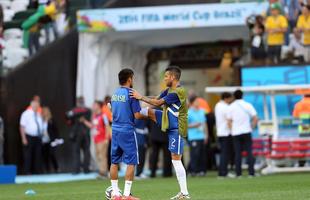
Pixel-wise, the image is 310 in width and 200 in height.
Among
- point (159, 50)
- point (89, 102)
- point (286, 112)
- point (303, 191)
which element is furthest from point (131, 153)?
point (159, 50)

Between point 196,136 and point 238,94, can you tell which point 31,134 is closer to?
point 196,136

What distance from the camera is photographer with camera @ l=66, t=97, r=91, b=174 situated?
2659 centimetres

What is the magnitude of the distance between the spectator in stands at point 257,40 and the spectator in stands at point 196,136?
2930 millimetres

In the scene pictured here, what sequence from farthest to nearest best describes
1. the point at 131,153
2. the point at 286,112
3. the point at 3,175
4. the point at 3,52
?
the point at 3,52
the point at 286,112
the point at 3,175
the point at 131,153

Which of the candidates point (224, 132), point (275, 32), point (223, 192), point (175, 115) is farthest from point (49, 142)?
point (175, 115)

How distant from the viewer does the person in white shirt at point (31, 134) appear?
88.9 ft

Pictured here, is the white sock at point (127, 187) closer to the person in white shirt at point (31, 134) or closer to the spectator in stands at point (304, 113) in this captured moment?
the spectator in stands at point (304, 113)

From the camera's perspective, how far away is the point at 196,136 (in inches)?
951

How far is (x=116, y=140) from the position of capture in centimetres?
1406

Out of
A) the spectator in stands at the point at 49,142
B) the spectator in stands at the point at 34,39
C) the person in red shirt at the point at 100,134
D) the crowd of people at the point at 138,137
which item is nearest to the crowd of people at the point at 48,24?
the spectator in stands at the point at 34,39

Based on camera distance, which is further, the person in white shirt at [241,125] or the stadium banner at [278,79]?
the stadium banner at [278,79]

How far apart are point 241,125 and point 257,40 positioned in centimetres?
506

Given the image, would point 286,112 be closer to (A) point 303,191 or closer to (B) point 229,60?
(B) point 229,60

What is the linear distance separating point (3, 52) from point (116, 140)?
573 inches
